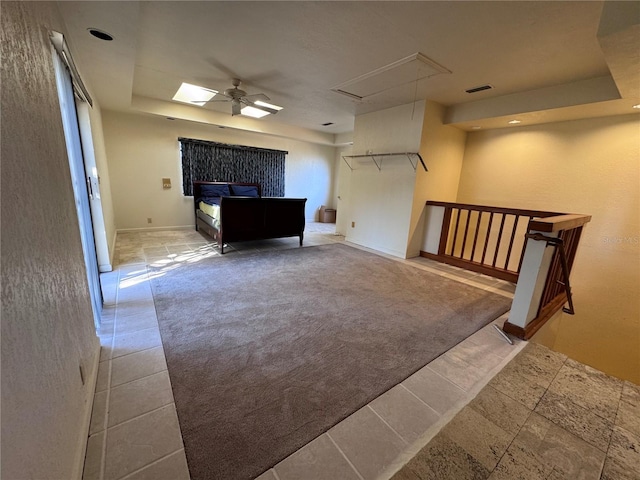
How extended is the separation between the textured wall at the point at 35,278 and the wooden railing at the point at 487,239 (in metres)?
3.94

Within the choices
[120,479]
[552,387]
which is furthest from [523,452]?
[120,479]

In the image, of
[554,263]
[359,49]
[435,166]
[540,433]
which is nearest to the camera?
[540,433]

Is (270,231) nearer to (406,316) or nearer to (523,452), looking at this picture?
(406,316)

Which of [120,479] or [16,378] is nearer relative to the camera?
[16,378]

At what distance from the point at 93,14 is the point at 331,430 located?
3.18 metres

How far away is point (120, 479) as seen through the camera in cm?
101

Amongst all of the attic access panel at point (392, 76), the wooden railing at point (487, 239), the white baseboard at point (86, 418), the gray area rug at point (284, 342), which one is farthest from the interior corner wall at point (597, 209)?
the white baseboard at point (86, 418)

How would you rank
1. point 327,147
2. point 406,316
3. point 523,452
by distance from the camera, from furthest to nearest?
point 327,147
point 406,316
point 523,452

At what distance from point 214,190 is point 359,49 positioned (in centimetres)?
420

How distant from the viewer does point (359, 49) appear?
2.50m

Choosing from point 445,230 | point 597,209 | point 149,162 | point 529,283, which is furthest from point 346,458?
point 149,162

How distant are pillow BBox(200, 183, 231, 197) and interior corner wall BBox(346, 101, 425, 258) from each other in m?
2.78

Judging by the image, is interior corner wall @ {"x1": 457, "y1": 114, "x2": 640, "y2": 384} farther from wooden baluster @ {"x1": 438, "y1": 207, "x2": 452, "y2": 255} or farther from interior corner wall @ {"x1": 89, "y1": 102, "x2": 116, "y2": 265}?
interior corner wall @ {"x1": 89, "y1": 102, "x2": 116, "y2": 265}

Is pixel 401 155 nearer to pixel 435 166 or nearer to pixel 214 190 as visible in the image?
pixel 435 166
